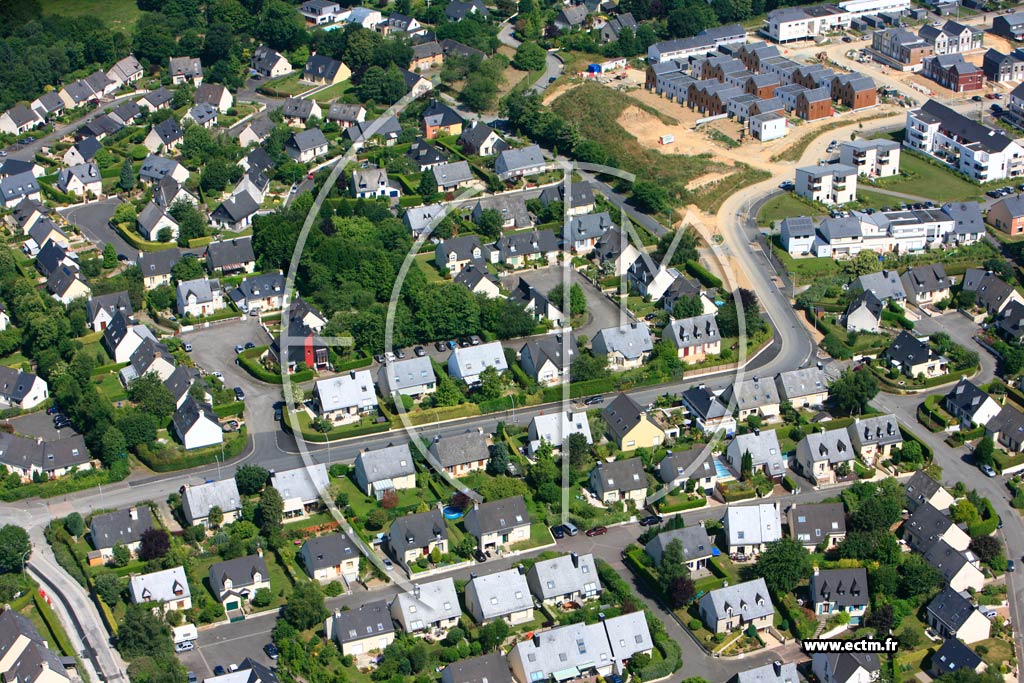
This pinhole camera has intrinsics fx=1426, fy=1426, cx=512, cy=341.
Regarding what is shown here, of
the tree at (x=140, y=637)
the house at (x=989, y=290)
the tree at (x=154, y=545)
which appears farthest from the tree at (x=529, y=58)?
the tree at (x=140, y=637)

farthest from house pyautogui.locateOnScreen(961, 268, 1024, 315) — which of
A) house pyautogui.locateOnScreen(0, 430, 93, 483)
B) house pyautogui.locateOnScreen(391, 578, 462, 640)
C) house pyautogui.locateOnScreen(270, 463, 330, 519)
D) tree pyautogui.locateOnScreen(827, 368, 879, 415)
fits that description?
house pyautogui.locateOnScreen(0, 430, 93, 483)

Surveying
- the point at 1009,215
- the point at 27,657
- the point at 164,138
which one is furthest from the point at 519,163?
the point at 27,657

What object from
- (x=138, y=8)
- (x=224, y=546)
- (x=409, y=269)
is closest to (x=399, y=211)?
(x=409, y=269)

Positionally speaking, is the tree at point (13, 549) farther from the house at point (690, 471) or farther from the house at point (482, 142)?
the house at point (482, 142)

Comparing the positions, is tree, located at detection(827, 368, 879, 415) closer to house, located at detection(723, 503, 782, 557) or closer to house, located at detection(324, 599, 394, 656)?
house, located at detection(723, 503, 782, 557)

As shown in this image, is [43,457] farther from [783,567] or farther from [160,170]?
[160,170]

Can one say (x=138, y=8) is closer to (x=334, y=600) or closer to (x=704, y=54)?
(x=704, y=54)
